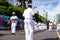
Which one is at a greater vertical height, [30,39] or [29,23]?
[29,23]

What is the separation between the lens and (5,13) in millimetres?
35625

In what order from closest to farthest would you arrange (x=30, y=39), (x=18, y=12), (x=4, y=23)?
(x=30, y=39), (x=4, y=23), (x=18, y=12)

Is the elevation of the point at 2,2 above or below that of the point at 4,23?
above

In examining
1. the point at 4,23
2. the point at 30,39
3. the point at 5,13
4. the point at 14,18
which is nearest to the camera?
the point at 30,39

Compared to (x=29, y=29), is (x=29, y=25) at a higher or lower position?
higher

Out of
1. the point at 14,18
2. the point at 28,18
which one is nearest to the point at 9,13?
the point at 14,18

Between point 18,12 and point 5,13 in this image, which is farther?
point 18,12

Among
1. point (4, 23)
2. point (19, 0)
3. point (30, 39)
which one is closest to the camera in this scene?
point (30, 39)

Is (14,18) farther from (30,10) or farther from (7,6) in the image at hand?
(7,6)

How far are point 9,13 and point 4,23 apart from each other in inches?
153

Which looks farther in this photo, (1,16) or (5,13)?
(5,13)

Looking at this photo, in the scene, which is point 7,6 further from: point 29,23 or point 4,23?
point 29,23

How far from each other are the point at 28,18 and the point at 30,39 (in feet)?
2.92

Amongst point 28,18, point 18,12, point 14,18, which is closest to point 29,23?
point 28,18
